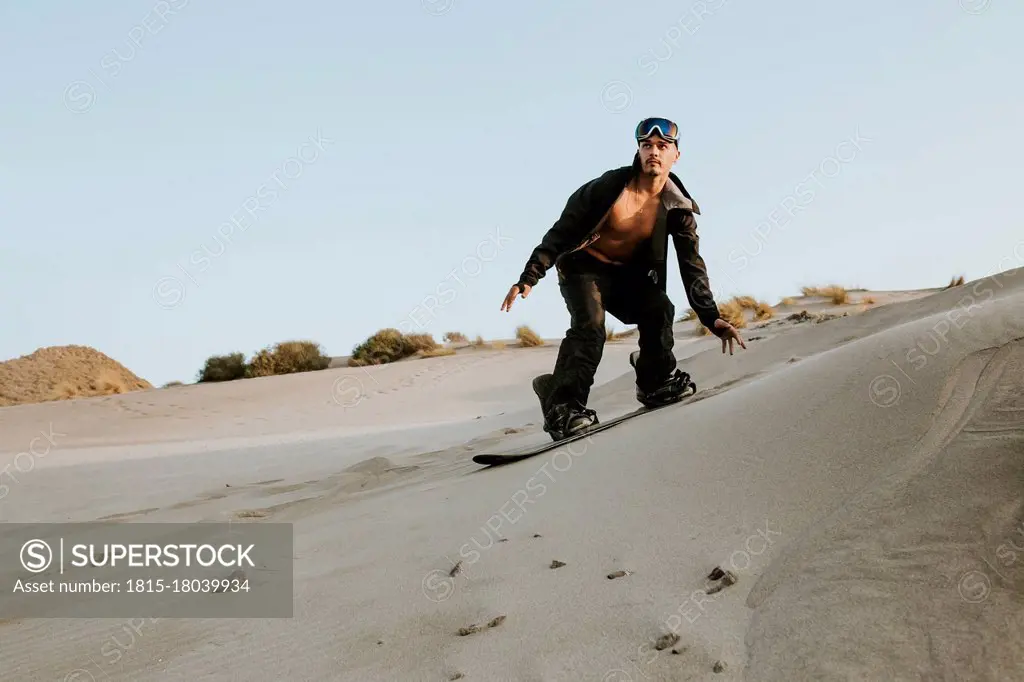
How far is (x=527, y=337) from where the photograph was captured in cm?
1756

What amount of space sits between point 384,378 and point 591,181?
10086 millimetres

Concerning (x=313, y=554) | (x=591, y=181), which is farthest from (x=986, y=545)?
(x=591, y=181)

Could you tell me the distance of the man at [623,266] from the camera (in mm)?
4641

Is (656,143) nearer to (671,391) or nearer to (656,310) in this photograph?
(656,310)

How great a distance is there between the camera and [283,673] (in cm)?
199

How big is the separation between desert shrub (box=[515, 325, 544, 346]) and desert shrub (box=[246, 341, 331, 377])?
3.84 meters

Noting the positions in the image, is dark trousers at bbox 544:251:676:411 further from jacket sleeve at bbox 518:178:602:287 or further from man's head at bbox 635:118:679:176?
man's head at bbox 635:118:679:176

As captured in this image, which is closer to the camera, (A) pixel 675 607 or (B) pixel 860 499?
(A) pixel 675 607

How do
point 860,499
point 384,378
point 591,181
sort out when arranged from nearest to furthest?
point 860,499, point 591,181, point 384,378

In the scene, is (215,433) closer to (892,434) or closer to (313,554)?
(313,554)

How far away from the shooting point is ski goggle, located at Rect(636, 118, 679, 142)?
455 centimetres

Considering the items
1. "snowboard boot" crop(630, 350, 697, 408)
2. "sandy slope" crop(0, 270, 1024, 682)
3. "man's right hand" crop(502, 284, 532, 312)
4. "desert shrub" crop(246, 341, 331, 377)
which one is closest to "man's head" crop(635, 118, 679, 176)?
"man's right hand" crop(502, 284, 532, 312)

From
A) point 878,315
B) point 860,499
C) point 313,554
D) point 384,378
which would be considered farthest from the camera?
point 384,378

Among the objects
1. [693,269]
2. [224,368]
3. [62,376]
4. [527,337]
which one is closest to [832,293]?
[527,337]
